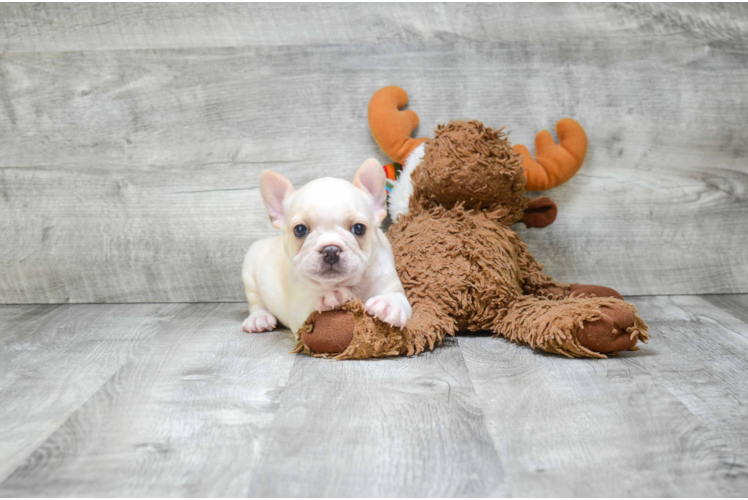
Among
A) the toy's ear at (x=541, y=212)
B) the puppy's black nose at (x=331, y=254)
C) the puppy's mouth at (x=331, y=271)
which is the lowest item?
the toy's ear at (x=541, y=212)

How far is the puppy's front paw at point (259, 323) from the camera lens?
5.05ft

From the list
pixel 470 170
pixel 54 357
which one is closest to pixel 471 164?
pixel 470 170

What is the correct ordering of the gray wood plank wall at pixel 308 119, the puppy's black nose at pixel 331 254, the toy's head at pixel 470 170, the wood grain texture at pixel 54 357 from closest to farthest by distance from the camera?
the wood grain texture at pixel 54 357
the puppy's black nose at pixel 331 254
the toy's head at pixel 470 170
the gray wood plank wall at pixel 308 119

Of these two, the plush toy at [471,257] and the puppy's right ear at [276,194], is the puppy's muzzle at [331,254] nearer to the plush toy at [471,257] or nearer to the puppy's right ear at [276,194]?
the plush toy at [471,257]

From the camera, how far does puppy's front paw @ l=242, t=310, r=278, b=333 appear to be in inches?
60.6

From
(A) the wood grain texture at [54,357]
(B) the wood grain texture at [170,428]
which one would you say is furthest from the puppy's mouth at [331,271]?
(A) the wood grain texture at [54,357]

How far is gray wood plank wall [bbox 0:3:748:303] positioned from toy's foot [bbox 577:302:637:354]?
25.5 inches

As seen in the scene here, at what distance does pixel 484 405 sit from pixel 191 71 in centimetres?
137

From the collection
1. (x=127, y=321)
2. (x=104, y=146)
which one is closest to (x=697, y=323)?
(x=127, y=321)

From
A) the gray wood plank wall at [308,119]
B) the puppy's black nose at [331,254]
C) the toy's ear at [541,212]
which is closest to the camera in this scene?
the puppy's black nose at [331,254]

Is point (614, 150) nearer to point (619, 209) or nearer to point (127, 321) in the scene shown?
point (619, 209)

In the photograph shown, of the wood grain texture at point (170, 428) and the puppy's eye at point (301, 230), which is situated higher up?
the puppy's eye at point (301, 230)

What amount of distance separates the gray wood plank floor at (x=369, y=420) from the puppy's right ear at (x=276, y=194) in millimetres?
307

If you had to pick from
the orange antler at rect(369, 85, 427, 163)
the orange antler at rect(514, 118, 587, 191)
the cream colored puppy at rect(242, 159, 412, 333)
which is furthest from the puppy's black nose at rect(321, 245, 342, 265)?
the orange antler at rect(514, 118, 587, 191)
